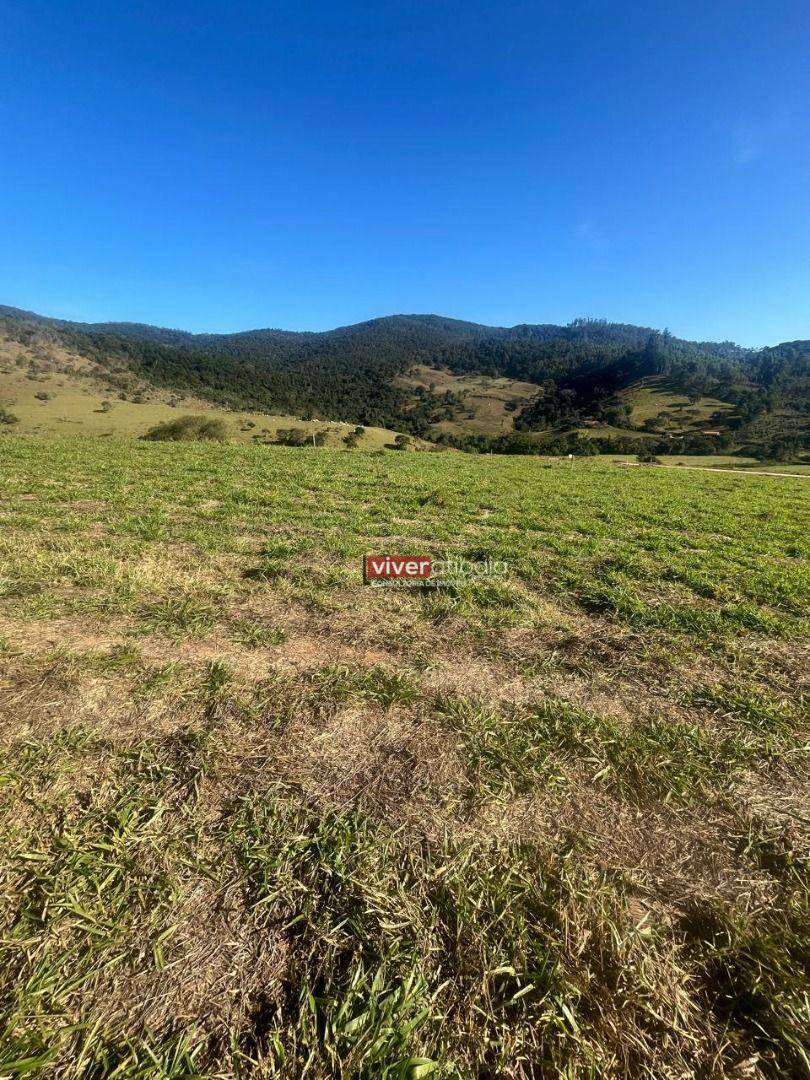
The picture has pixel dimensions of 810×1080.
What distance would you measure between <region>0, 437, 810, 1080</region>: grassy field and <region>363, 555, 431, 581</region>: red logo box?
24.7 inches

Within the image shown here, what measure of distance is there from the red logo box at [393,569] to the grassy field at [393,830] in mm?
628

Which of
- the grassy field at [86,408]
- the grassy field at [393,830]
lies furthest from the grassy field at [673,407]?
the grassy field at [393,830]

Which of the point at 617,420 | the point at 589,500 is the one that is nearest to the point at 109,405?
the point at 589,500

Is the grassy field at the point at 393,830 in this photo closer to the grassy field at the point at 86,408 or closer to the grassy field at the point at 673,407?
the grassy field at the point at 86,408

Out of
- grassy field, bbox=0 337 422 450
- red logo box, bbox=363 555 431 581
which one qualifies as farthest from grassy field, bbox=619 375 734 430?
red logo box, bbox=363 555 431 581

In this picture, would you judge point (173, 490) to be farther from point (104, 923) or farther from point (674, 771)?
point (674, 771)

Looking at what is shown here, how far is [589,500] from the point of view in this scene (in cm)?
1586

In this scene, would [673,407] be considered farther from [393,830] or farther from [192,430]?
[393,830]

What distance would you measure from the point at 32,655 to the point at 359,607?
12.2 ft

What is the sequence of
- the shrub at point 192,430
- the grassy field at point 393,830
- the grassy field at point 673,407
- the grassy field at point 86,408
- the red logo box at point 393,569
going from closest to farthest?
the grassy field at point 393,830 → the red logo box at point 393,569 → the shrub at point 192,430 → the grassy field at point 86,408 → the grassy field at point 673,407

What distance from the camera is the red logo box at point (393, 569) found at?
724cm

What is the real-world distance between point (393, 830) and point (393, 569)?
4716 mm

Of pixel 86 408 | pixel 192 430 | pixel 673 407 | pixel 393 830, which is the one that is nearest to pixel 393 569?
pixel 393 830

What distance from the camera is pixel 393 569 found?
7.34 metres
